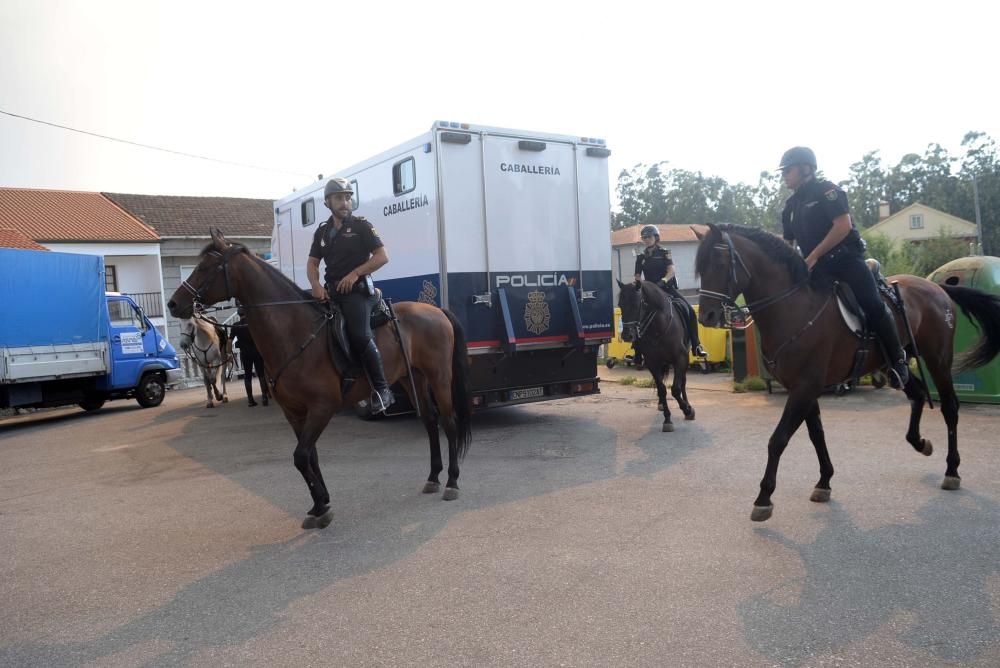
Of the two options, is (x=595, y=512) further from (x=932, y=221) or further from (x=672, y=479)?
(x=932, y=221)

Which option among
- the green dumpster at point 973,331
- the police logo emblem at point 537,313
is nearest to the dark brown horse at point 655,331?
the police logo emblem at point 537,313

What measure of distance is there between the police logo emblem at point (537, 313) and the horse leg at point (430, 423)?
9.59ft

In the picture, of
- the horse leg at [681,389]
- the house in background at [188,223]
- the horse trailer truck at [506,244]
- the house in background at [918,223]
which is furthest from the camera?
the house in background at [918,223]

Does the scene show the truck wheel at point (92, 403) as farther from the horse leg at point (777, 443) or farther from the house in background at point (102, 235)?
the horse leg at point (777, 443)

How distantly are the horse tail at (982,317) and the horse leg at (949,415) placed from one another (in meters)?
0.63

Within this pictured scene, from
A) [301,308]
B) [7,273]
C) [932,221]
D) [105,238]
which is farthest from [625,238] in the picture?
[301,308]

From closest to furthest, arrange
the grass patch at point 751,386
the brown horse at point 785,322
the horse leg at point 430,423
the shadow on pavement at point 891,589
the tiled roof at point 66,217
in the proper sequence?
1. the shadow on pavement at point 891,589
2. the brown horse at point 785,322
3. the horse leg at point 430,423
4. the grass patch at point 751,386
5. the tiled roof at point 66,217

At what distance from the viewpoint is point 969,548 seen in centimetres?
441

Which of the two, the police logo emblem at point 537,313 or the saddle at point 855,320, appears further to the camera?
the police logo emblem at point 537,313

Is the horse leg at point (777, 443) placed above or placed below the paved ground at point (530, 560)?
above

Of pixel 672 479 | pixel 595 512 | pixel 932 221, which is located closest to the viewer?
pixel 595 512

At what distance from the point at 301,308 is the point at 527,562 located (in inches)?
116

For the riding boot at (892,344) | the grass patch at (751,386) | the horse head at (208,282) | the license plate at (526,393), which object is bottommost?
the grass patch at (751,386)

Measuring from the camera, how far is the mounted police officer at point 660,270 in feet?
33.6
